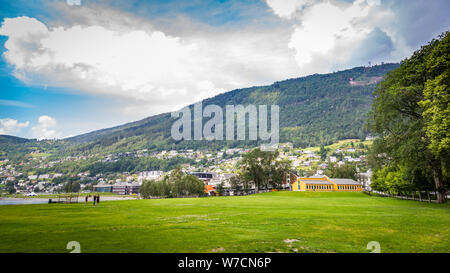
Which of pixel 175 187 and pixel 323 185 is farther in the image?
pixel 323 185

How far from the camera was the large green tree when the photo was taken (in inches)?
1020

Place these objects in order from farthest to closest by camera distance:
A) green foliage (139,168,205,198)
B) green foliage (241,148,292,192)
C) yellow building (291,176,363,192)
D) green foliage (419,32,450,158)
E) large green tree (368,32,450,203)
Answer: yellow building (291,176,363,192) < green foliage (241,148,292,192) < green foliage (139,168,205,198) < large green tree (368,32,450,203) < green foliage (419,32,450,158)

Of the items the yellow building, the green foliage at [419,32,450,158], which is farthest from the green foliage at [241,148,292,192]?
the green foliage at [419,32,450,158]

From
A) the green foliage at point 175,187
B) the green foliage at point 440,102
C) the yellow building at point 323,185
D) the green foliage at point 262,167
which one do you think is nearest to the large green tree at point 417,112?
the green foliage at point 440,102

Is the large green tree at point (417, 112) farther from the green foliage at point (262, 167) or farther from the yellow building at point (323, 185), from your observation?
the yellow building at point (323, 185)

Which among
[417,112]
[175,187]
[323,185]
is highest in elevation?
[417,112]

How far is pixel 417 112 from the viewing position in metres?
36.3

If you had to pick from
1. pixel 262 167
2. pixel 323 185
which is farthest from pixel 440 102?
pixel 323 185

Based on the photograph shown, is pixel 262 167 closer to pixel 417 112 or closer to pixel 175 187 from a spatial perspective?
pixel 175 187

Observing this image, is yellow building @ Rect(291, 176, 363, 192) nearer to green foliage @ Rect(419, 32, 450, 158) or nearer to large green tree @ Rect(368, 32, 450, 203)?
large green tree @ Rect(368, 32, 450, 203)

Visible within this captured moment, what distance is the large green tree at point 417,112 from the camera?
25.9 m

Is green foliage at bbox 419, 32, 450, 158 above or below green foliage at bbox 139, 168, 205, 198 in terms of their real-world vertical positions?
above
